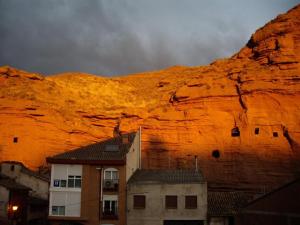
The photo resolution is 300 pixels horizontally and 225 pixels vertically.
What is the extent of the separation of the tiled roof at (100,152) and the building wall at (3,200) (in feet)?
21.8

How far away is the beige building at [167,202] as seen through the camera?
1250 inches

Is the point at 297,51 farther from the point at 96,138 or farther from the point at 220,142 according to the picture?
the point at 96,138

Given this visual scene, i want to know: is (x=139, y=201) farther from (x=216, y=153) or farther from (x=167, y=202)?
(x=216, y=153)

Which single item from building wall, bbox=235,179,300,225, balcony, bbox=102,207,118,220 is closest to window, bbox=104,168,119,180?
balcony, bbox=102,207,118,220

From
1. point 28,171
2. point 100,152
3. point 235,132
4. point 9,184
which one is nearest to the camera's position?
point 100,152

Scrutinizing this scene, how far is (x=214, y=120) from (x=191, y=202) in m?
15.5

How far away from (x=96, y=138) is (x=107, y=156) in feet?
53.5

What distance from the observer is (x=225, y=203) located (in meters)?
34.1

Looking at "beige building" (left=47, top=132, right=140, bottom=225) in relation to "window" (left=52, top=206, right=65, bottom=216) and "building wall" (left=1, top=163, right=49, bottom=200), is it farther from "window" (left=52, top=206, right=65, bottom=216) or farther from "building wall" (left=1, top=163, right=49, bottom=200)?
"building wall" (left=1, top=163, right=49, bottom=200)

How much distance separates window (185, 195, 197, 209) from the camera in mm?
31797

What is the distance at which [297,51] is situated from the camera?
43906 millimetres

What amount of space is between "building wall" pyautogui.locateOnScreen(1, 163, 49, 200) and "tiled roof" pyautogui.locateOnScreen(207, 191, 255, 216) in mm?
17082

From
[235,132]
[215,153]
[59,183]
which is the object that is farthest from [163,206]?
[235,132]

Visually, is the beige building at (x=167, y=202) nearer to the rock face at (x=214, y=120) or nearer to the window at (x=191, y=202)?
the window at (x=191, y=202)
